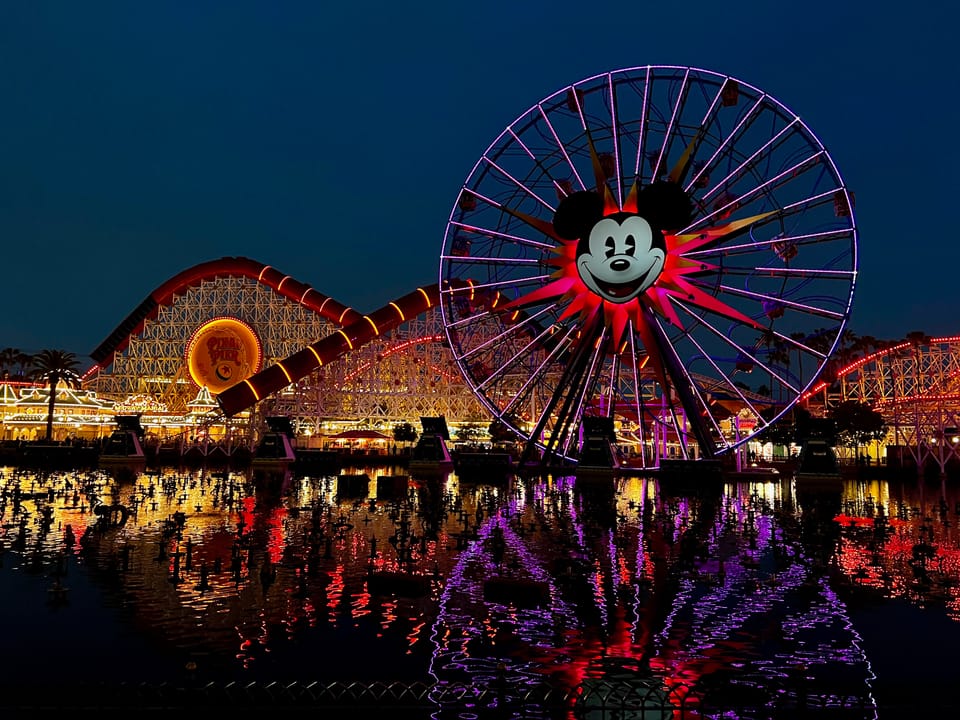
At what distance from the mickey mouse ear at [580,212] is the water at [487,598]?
12.0 meters

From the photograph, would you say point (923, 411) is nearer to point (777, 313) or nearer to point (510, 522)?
point (777, 313)

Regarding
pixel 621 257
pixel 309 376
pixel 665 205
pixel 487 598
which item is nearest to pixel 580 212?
pixel 621 257

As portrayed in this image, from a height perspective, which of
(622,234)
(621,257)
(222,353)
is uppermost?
(622,234)

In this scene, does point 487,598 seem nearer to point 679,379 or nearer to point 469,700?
point 469,700

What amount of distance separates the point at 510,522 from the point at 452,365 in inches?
1648

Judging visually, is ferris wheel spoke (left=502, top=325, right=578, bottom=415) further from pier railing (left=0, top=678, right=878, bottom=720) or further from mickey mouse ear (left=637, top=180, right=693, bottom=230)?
pier railing (left=0, top=678, right=878, bottom=720)

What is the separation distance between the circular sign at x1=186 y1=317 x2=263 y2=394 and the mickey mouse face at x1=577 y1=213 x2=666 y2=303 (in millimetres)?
44701

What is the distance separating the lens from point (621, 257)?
1278 inches

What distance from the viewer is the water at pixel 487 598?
10344 mm

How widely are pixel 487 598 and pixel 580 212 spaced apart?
72.5ft

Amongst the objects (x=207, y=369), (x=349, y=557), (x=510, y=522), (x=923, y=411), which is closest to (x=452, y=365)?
(x=207, y=369)

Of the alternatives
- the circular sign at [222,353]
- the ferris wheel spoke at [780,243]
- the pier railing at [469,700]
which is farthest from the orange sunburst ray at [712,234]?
the circular sign at [222,353]

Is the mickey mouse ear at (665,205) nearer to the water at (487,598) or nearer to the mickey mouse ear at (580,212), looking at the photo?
the mickey mouse ear at (580,212)

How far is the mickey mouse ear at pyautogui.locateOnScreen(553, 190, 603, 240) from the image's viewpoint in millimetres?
33188
